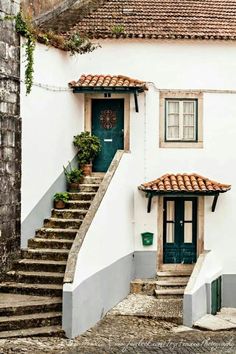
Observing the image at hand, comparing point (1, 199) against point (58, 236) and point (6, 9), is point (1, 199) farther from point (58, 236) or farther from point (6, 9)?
point (6, 9)

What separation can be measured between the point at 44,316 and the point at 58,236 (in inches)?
105

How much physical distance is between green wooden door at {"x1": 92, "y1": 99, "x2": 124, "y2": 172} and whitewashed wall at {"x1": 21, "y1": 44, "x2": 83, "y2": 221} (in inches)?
27.0

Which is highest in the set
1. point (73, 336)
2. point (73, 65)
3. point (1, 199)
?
point (73, 65)

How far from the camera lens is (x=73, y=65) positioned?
17.4 m

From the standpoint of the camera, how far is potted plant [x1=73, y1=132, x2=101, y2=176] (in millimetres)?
17250

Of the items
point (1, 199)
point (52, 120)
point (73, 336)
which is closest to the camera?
point (73, 336)

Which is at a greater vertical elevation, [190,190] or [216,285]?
[190,190]

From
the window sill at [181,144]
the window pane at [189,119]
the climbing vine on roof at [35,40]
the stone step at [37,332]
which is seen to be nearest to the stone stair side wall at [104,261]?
the stone step at [37,332]

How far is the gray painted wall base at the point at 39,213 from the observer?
1447cm

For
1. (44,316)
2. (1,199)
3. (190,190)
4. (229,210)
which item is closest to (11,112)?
(1,199)

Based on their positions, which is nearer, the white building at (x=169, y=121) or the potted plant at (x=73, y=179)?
the potted plant at (x=73, y=179)

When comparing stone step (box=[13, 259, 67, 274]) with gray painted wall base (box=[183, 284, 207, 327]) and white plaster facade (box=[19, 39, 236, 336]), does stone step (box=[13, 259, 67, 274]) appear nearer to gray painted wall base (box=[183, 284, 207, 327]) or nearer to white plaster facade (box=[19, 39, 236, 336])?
gray painted wall base (box=[183, 284, 207, 327])

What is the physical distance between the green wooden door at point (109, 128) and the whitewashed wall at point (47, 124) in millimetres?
687

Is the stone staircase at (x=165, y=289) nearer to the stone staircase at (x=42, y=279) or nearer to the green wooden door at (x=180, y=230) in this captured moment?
the green wooden door at (x=180, y=230)
